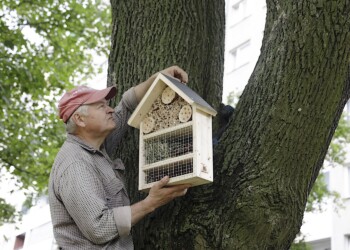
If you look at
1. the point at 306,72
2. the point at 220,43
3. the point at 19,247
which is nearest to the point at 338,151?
the point at 220,43

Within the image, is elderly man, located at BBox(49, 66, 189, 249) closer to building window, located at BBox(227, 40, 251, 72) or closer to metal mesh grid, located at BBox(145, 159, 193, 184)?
metal mesh grid, located at BBox(145, 159, 193, 184)

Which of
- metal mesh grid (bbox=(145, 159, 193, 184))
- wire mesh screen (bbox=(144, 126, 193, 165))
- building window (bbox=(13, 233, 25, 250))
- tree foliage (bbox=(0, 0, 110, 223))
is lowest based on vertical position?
metal mesh grid (bbox=(145, 159, 193, 184))

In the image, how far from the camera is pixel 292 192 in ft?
10.5

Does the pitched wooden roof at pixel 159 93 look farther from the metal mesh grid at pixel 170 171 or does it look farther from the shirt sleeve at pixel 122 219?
the shirt sleeve at pixel 122 219

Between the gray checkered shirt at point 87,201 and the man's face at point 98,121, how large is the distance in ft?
0.31

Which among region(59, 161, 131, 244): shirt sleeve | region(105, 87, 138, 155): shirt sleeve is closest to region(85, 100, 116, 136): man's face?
region(105, 87, 138, 155): shirt sleeve

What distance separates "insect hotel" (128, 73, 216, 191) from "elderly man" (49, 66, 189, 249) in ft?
0.38

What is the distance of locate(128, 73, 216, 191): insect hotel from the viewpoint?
3.02 meters

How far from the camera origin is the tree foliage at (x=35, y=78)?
9.37 m

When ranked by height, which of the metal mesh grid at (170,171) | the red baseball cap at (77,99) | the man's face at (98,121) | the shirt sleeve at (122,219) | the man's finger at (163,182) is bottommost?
the shirt sleeve at (122,219)

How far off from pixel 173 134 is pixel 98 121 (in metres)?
0.41

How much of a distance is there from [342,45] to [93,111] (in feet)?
4.26

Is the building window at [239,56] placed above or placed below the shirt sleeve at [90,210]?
above

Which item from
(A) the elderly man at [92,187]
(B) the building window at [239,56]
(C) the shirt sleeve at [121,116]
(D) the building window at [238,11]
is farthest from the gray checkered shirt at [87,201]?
(D) the building window at [238,11]
